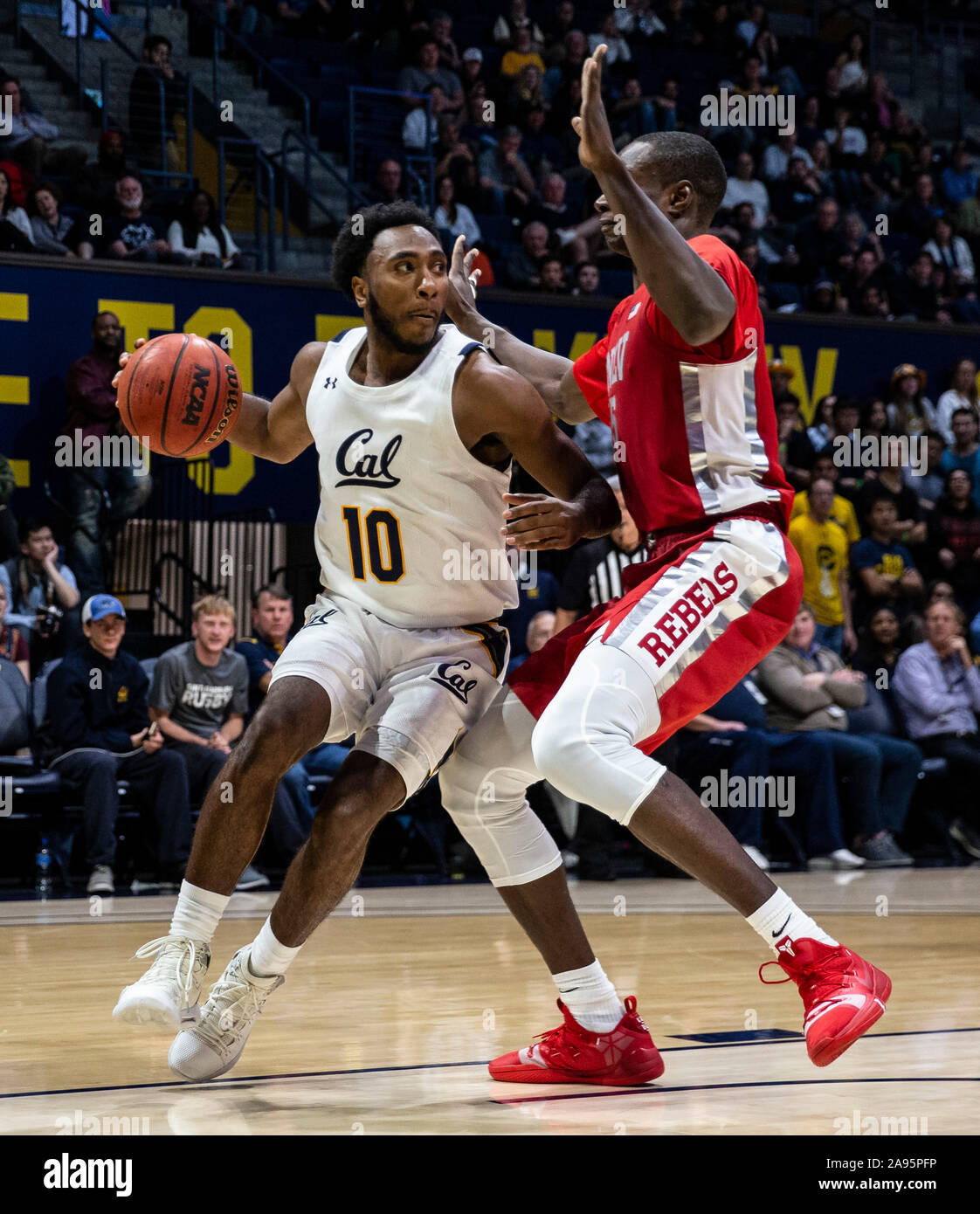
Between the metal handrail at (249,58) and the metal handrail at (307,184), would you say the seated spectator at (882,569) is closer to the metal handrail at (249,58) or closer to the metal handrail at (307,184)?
the metal handrail at (307,184)

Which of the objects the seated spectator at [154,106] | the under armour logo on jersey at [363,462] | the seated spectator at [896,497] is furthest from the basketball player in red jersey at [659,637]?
the seated spectator at [154,106]

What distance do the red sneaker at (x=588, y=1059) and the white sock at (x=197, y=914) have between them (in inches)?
28.6

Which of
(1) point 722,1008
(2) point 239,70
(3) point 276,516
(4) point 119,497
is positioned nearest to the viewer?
(1) point 722,1008

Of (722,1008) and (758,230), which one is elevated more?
(758,230)

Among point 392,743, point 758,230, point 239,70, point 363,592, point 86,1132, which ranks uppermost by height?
point 239,70

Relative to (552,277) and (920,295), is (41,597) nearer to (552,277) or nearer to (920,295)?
(552,277)

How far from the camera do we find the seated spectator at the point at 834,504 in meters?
11.2

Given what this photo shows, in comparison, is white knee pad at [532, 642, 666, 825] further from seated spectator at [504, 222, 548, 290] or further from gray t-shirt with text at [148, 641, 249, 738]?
seated spectator at [504, 222, 548, 290]

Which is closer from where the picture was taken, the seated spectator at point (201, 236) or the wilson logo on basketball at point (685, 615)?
the wilson logo on basketball at point (685, 615)

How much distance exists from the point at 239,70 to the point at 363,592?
36.0ft

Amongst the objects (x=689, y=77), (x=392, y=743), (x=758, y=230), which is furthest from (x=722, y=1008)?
(x=689, y=77)

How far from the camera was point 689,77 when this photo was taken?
52.6ft

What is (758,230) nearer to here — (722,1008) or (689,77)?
(689,77)
